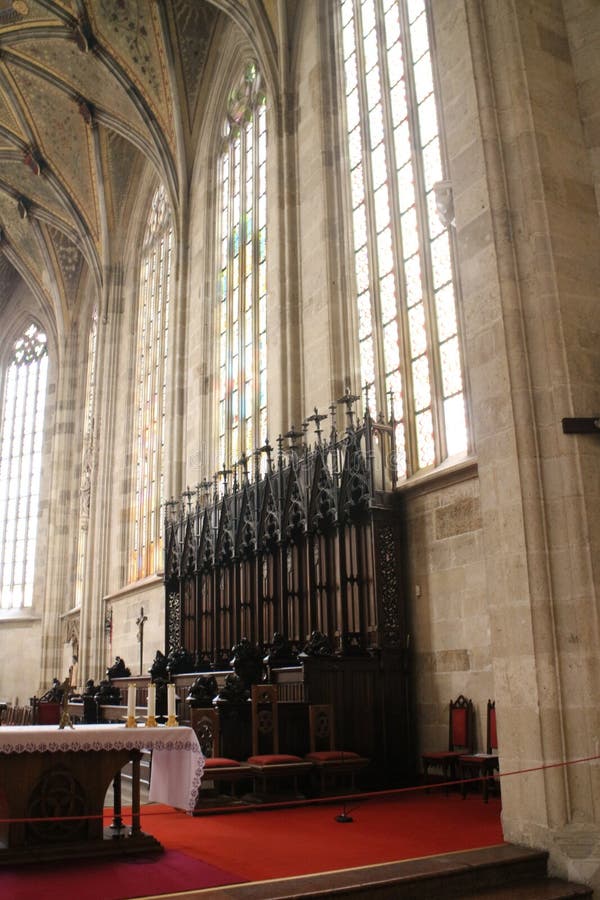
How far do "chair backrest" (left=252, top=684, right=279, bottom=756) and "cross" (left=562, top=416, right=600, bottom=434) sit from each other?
4195 millimetres

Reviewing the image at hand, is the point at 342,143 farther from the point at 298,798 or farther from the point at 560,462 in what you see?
the point at 298,798

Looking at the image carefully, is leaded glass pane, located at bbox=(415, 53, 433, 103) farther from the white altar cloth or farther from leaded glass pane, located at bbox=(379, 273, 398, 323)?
the white altar cloth

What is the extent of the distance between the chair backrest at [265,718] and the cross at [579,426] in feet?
13.8

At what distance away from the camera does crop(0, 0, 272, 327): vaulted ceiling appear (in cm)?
1777

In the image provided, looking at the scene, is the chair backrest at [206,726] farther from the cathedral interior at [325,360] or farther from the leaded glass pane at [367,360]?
the leaded glass pane at [367,360]

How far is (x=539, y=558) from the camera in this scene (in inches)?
232

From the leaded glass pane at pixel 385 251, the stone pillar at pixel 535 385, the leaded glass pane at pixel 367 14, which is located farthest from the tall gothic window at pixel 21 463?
the stone pillar at pixel 535 385

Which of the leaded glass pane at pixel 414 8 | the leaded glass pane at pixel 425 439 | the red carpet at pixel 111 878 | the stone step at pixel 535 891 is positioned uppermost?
the leaded glass pane at pixel 414 8

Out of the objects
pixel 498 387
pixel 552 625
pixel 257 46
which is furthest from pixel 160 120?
pixel 552 625

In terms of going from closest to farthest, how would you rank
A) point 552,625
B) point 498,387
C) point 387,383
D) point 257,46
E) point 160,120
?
point 552,625
point 498,387
point 387,383
point 257,46
point 160,120

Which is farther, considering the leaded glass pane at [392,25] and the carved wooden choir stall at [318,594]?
the leaded glass pane at [392,25]

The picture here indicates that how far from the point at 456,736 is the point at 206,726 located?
8.38ft

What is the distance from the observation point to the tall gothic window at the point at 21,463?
85.6ft

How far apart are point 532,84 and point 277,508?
252 inches
